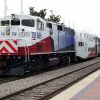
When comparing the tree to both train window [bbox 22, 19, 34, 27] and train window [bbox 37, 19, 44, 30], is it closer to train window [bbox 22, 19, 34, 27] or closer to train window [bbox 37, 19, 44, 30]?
train window [bbox 37, 19, 44, 30]

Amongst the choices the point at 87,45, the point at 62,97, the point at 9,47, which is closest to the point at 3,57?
the point at 9,47

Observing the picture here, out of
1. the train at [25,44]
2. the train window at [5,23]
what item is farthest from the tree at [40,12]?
the train window at [5,23]

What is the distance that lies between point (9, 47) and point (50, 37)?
519cm

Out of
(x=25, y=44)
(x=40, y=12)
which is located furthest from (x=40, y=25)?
(x=40, y=12)

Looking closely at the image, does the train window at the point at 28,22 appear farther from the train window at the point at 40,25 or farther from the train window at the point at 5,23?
the train window at the point at 5,23

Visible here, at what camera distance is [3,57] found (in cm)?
1936

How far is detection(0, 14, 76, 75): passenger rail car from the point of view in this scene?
1895cm

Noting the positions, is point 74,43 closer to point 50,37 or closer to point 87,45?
point 87,45

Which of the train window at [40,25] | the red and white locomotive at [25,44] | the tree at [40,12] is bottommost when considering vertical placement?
the red and white locomotive at [25,44]

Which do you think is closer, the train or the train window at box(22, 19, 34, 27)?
the train

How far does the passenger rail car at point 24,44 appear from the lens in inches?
746

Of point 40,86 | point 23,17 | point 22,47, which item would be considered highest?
point 23,17

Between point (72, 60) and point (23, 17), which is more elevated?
point (23, 17)

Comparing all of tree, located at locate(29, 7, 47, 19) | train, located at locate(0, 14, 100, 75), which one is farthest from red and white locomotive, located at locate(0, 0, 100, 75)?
tree, located at locate(29, 7, 47, 19)
